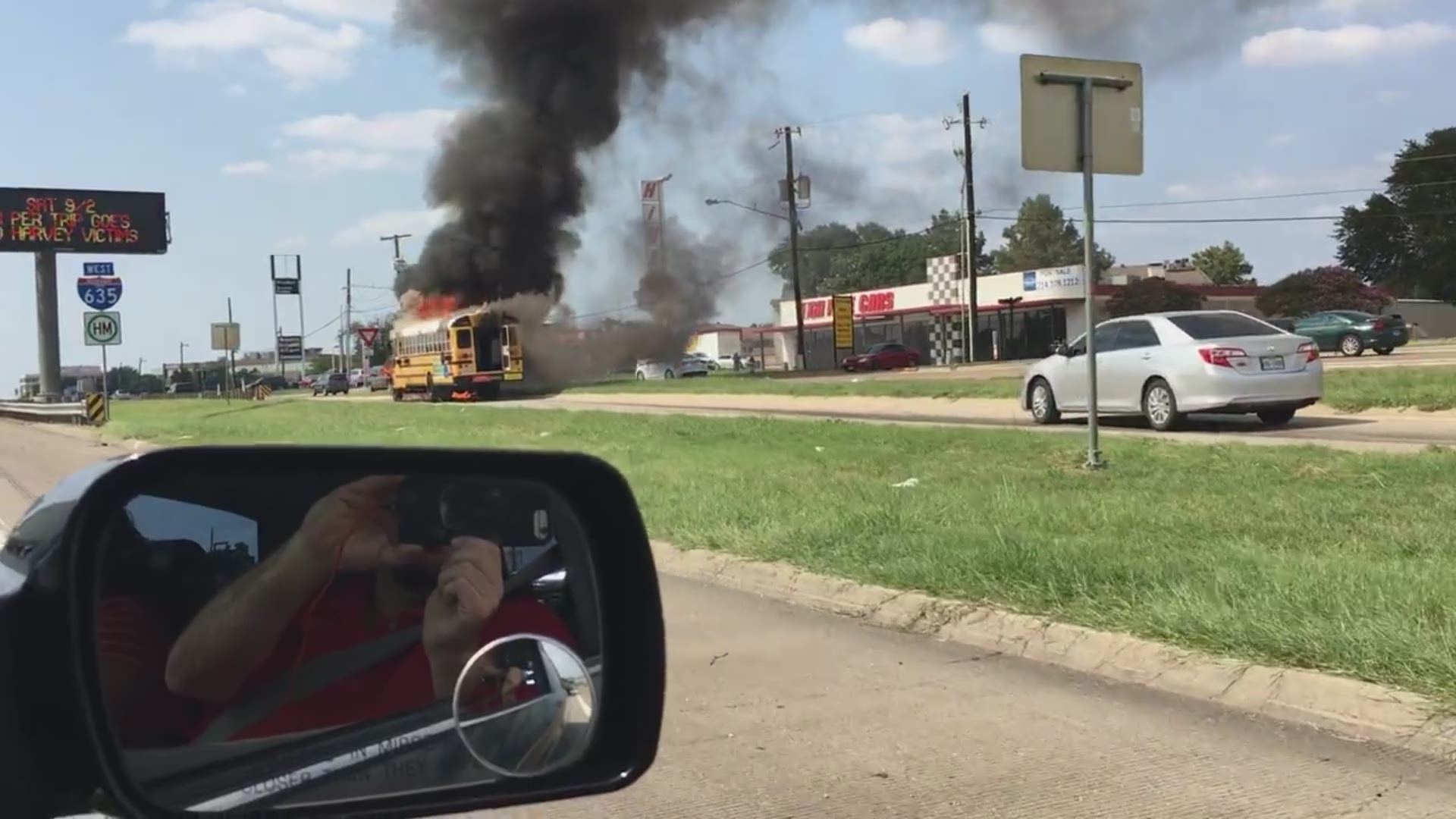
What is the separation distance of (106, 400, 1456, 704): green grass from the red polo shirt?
3.89 meters

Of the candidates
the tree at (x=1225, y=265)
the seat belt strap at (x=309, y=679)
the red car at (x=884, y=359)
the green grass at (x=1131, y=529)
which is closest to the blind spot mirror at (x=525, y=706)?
the seat belt strap at (x=309, y=679)

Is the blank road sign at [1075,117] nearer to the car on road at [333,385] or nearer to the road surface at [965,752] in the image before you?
the road surface at [965,752]

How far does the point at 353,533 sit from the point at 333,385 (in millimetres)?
75137

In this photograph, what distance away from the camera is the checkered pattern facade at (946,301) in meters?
65.1

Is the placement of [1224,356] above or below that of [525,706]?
above

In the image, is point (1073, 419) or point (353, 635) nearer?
point (353, 635)

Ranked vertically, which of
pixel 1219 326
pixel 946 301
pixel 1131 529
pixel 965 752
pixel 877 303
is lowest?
pixel 965 752

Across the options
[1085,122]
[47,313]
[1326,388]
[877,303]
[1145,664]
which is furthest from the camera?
[877,303]

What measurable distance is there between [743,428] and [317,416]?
16.2 m

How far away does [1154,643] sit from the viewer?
17.7 ft

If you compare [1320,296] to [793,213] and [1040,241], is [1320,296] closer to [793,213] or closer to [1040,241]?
[793,213]

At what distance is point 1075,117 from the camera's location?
10711 mm

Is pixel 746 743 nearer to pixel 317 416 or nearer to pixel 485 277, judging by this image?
pixel 317 416

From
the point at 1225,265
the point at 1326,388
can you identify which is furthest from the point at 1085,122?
the point at 1225,265
